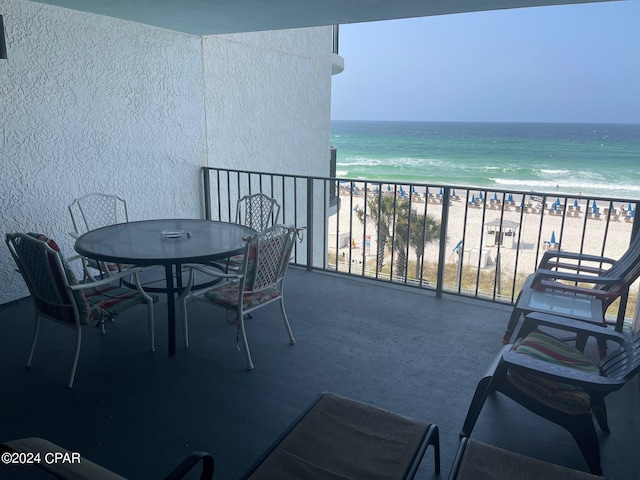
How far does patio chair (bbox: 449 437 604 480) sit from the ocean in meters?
20.5

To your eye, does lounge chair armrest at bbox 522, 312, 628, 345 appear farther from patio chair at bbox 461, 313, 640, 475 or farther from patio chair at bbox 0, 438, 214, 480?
patio chair at bbox 0, 438, 214, 480

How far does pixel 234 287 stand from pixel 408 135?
114 ft

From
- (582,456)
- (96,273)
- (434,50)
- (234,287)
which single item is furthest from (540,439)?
(434,50)

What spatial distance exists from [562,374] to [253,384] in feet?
4.98

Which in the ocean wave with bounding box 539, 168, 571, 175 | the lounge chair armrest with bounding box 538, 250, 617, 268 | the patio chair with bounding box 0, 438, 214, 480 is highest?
the patio chair with bounding box 0, 438, 214, 480

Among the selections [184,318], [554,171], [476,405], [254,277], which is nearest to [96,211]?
[184,318]

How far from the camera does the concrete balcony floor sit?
1.94 metres

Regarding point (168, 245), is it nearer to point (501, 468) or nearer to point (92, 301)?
point (92, 301)

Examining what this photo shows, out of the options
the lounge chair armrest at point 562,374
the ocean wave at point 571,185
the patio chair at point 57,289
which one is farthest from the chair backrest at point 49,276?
the ocean wave at point 571,185

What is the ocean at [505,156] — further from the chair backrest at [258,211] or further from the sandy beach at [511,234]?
the chair backrest at [258,211]

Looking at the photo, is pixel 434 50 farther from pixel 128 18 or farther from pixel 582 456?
pixel 582 456

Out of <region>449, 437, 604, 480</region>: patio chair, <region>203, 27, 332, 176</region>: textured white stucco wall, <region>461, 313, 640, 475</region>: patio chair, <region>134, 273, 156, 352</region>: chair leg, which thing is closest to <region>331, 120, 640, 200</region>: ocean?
<region>203, 27, 332, 176</region>: textured white stucco wall

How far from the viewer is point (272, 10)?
3.43 metres

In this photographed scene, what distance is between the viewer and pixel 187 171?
4.82 meters
